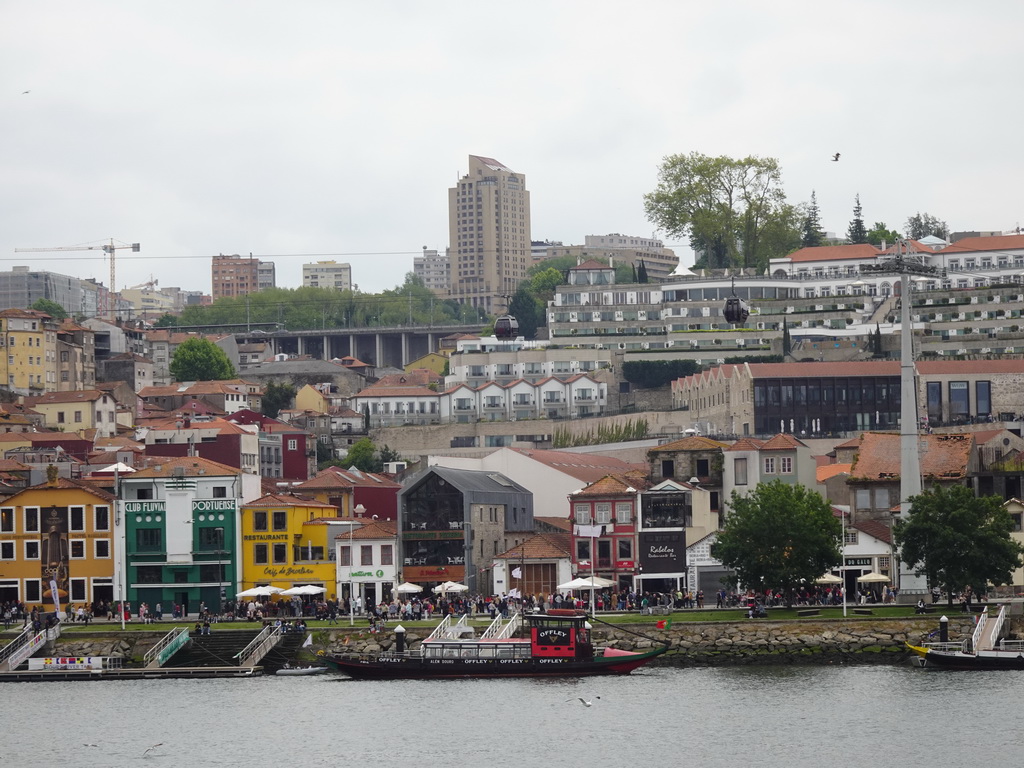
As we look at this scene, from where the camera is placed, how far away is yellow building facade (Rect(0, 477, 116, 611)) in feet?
301

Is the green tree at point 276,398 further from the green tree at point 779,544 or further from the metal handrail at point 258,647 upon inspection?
the green tree at point 779,544

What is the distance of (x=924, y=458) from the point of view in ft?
317

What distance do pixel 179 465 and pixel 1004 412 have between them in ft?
201

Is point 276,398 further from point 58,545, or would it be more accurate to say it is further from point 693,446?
point 58,545

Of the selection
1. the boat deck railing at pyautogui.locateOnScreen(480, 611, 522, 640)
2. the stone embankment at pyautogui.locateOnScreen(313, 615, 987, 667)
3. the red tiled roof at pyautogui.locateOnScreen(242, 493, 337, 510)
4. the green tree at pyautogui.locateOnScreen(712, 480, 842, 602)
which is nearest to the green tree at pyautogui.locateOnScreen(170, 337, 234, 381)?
the red tiled roof at pyautogui.locateOnScreen(242, 493, 337, 510)

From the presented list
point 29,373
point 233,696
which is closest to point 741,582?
point 233,696

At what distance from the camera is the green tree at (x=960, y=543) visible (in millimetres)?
80125

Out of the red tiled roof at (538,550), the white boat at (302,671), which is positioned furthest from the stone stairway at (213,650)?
the red tiled roof at (538,550)

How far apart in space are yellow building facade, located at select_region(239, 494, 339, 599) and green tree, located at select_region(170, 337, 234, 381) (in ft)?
317

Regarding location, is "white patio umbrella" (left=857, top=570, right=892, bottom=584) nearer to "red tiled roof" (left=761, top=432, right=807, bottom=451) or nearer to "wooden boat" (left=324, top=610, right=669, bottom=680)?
"wooden boat" (left=324, top=610, right=669, bottom=680)

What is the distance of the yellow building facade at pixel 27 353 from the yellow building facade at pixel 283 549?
72.0 metres

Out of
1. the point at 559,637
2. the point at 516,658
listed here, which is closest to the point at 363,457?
the point at 516,658

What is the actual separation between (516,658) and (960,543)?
61.8ft

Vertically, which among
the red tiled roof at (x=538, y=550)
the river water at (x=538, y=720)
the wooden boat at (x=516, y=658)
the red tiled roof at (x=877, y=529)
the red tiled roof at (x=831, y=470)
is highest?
the red tiled roof at (x=831, y=470)
